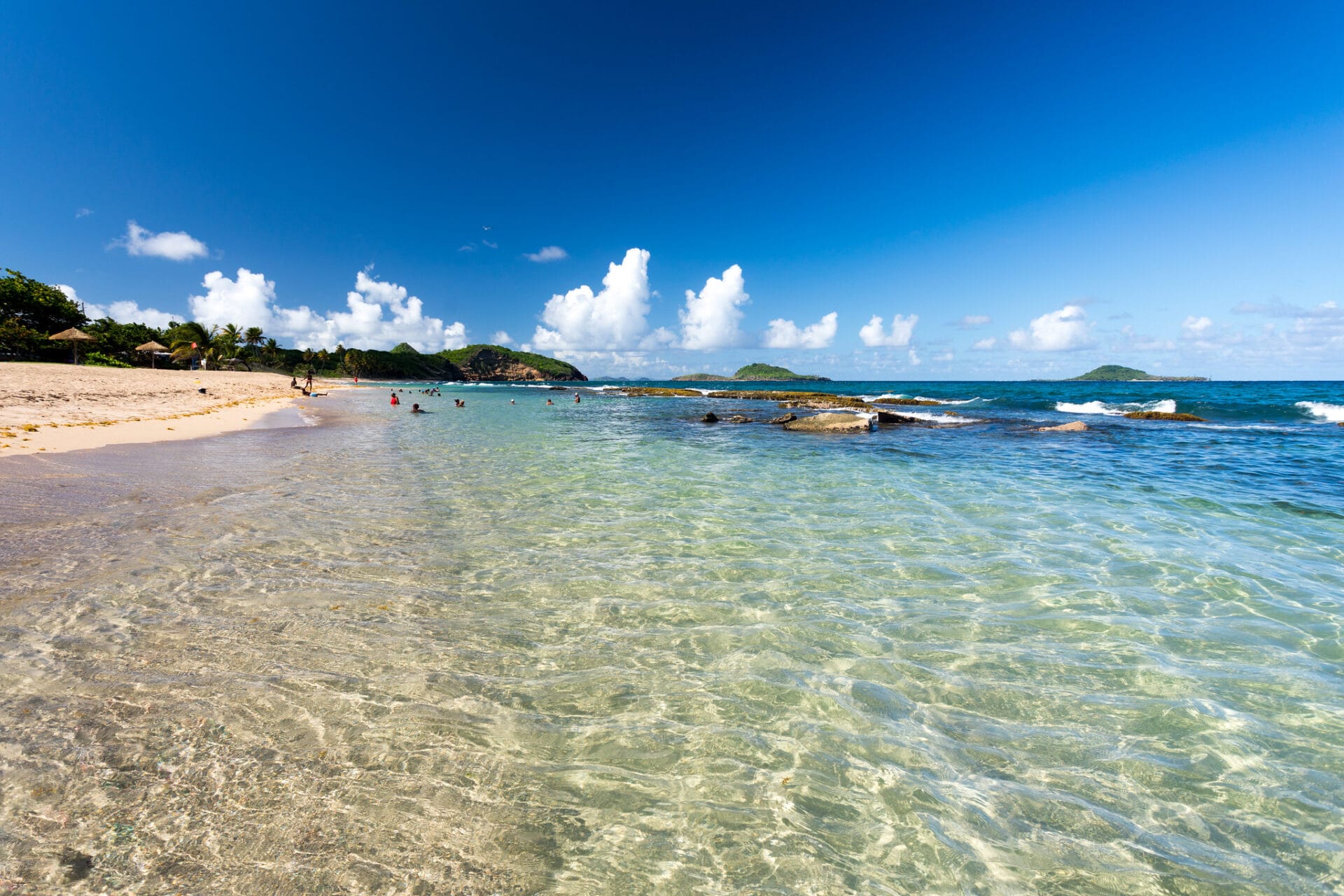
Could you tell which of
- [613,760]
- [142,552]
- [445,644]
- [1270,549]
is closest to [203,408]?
[142,552]

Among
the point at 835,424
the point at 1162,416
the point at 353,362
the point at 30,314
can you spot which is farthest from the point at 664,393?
the point at 353,362

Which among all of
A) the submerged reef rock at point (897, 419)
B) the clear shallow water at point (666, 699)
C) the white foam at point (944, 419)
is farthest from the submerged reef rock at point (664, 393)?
the clear shallow water at point (666, 699)

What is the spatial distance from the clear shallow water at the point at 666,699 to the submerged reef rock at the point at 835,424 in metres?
17.2

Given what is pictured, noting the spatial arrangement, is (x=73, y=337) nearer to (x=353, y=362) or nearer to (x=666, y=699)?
(x=666, y=699)

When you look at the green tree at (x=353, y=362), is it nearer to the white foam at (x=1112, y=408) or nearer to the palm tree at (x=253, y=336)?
the palm tree at (x=253, y=336)

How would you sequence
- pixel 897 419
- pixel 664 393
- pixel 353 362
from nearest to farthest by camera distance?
pixel 897 419 → pixel 664 393 → pixel 353 362

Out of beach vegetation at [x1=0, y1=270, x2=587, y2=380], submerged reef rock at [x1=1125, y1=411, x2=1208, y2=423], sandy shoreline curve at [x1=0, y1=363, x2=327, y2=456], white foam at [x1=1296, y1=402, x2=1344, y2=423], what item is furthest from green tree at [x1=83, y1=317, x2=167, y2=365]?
white foam at [x1=1296, y1=402, x2=1344, y2=423]

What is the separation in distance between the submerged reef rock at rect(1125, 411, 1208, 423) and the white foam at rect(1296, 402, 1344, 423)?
8.21 metres

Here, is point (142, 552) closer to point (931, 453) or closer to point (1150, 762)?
point (1150, 762)

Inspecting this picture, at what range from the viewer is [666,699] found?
14.2 ft

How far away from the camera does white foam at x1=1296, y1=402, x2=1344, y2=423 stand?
3599cm

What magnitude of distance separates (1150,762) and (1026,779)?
1.08 metres

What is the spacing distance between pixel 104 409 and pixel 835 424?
35.8m

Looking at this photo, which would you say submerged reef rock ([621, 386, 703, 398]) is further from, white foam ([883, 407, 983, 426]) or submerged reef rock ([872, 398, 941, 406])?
white foam ([883, 407, 983, 426])
